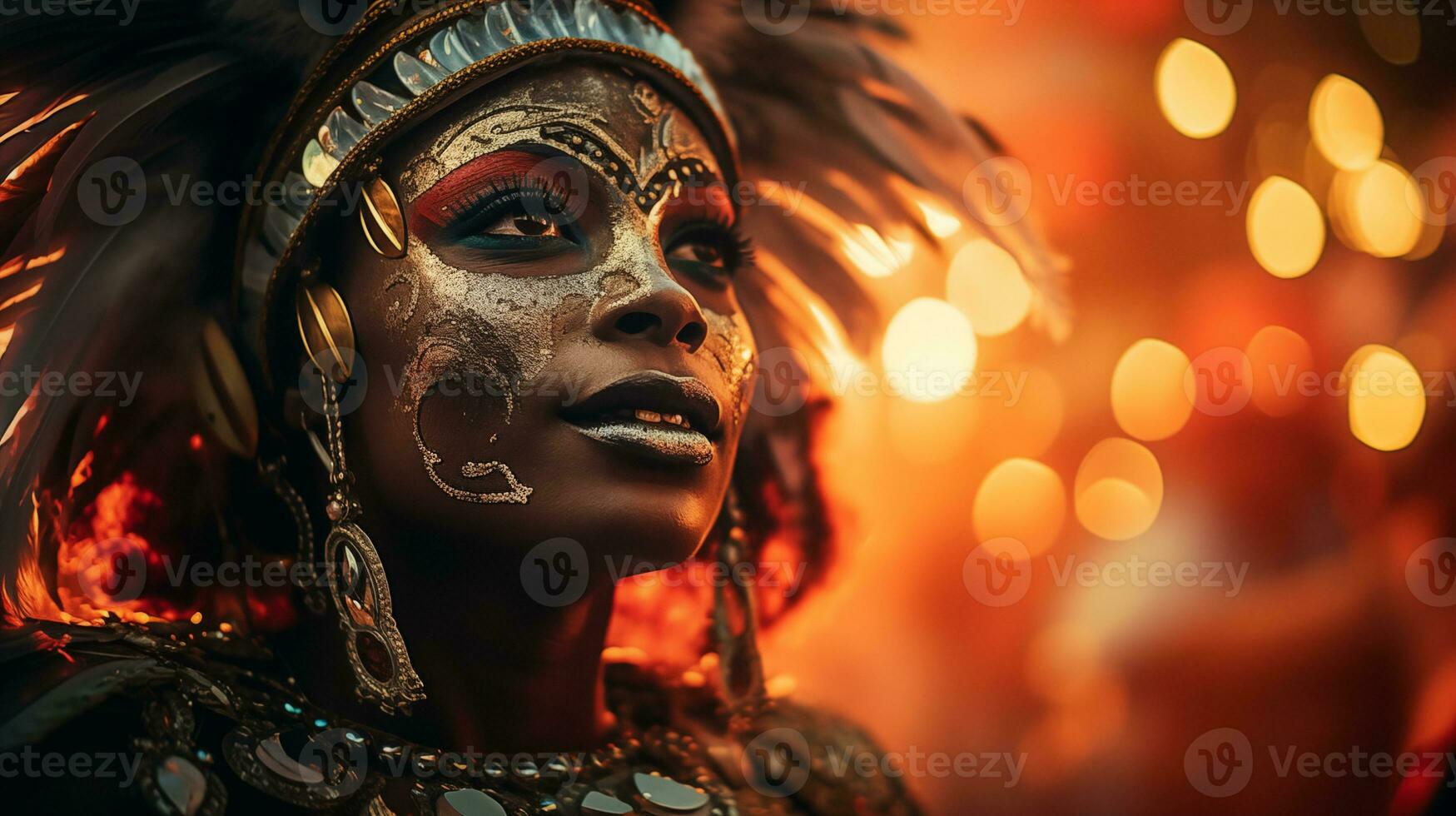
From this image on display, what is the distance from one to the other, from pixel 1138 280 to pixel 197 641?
184cm

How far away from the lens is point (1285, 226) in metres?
2.52

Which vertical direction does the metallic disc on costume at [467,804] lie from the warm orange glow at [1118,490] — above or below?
below

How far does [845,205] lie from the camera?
2340 millimetres

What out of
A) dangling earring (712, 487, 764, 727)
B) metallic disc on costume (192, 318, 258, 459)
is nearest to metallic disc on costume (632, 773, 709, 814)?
dangling earring (712, 487, 764, 727)

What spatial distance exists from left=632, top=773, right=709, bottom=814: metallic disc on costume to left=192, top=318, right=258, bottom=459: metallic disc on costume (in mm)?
786

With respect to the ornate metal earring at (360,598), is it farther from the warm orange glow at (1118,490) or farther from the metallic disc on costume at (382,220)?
the warm orange glow at (1118,490)

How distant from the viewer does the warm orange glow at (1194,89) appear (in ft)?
8.20
